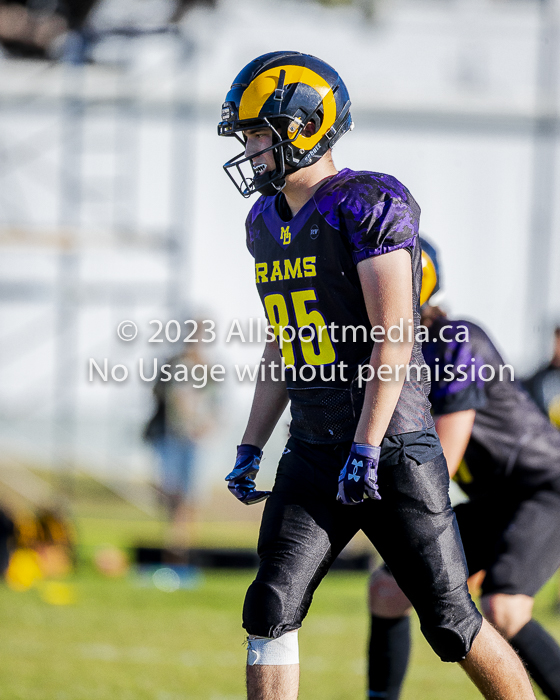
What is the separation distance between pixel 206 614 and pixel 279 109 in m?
4.28

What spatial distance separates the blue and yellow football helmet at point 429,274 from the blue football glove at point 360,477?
895 mm

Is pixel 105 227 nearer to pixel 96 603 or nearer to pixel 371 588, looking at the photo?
pixel 96 603

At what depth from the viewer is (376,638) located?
3258 millimetres

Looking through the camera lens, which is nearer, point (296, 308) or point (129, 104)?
point (296, 308)

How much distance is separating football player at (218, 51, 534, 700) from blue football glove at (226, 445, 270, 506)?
150mm

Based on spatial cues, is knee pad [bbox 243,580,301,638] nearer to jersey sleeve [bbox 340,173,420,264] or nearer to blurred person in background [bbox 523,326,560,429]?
jersey sleeve [bbox 340,173,420,264]

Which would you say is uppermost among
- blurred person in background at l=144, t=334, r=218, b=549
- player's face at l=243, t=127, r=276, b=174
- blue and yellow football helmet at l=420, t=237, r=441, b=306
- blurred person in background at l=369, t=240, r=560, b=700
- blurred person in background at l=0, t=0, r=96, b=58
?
blurred person in background at l=0, t=0, r=96, b=58

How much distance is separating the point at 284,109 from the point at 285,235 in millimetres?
351

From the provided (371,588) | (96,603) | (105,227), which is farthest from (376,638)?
(105,227)

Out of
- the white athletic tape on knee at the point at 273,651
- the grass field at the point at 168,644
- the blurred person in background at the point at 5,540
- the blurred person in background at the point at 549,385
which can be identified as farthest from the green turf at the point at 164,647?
the white athletic tape on knee at the point at 273,651

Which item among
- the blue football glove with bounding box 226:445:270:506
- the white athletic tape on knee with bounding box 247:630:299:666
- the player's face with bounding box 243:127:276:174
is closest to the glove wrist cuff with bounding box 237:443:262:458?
the blue football glove with bounding box 226:445:270:506

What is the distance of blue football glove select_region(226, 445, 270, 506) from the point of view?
9.25ft

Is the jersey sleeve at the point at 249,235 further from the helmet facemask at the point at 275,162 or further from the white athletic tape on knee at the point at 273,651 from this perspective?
the white athletic tape on knee at the point at 273,651

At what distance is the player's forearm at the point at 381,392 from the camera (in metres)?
2.42
